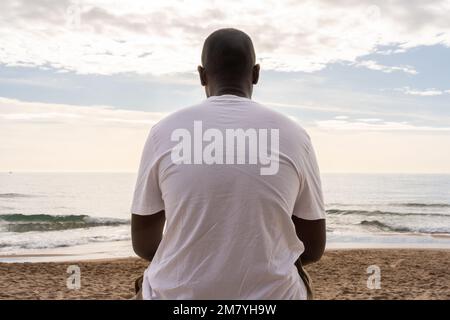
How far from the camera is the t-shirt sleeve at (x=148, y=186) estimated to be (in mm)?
1430

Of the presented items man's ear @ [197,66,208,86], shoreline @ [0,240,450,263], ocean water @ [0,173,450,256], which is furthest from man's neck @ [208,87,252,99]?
ocean water @ [0,173,450,256]

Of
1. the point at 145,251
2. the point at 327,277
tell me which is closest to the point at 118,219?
the point at 327,277

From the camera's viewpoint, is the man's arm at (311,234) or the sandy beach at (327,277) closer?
the man's arm at (311,234)

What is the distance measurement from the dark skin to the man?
0.33 feet

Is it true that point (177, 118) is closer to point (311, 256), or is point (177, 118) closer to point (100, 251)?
point (311, 256)

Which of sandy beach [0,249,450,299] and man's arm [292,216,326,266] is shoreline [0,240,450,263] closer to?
sandy beach [0,249,450,299]

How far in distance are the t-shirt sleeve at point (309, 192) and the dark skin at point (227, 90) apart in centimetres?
4

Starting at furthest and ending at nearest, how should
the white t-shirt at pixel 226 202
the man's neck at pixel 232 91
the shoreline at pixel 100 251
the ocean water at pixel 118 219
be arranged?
the ocean water at pixel 118 219 < the shoreline at pixel 100 251 < the man's neck at pixel 232 91 < the white t-shirt at pixel 226 202

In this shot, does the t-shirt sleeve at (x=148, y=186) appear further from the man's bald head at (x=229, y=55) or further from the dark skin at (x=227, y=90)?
the man's bald head at (x=229, y=55)

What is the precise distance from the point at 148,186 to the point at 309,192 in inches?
18.7

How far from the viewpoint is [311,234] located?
1.58 metres

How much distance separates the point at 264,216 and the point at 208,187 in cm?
17

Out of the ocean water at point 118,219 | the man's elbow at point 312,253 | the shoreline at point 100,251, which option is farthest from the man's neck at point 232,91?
the ocean water at point 118,219

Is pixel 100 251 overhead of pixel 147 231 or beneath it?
beneath
